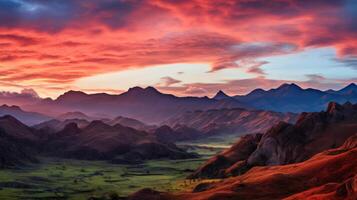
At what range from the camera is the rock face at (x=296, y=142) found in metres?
158

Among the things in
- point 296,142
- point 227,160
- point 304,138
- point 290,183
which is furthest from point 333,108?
point 290,183

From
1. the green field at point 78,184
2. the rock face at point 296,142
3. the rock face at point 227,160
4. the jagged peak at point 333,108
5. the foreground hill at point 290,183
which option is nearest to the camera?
the foreground hill at point 290,183

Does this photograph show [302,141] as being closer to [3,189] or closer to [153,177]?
[153,177]

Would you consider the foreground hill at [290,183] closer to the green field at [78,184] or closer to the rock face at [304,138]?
the green field at [78,184]

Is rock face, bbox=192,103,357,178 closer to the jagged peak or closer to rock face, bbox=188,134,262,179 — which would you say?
rock face, bbox=188,134,262,179

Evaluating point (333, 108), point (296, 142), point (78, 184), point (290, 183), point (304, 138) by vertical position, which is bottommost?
point (290, 183)

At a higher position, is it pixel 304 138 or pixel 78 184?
pixel 304 138

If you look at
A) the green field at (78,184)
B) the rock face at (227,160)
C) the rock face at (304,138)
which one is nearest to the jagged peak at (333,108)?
the rock face at (304,138)

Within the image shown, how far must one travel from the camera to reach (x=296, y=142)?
536 feet

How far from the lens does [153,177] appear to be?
611 feet

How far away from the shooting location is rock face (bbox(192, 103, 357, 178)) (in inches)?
6240

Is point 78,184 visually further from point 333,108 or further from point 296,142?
point 333,108

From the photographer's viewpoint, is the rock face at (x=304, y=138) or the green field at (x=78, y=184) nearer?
the green field at (x=78, y=184)

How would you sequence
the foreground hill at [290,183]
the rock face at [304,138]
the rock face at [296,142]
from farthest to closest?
the rock face at [296,142]
the rock face at [304,138]
the foreground hill at [290,183]
